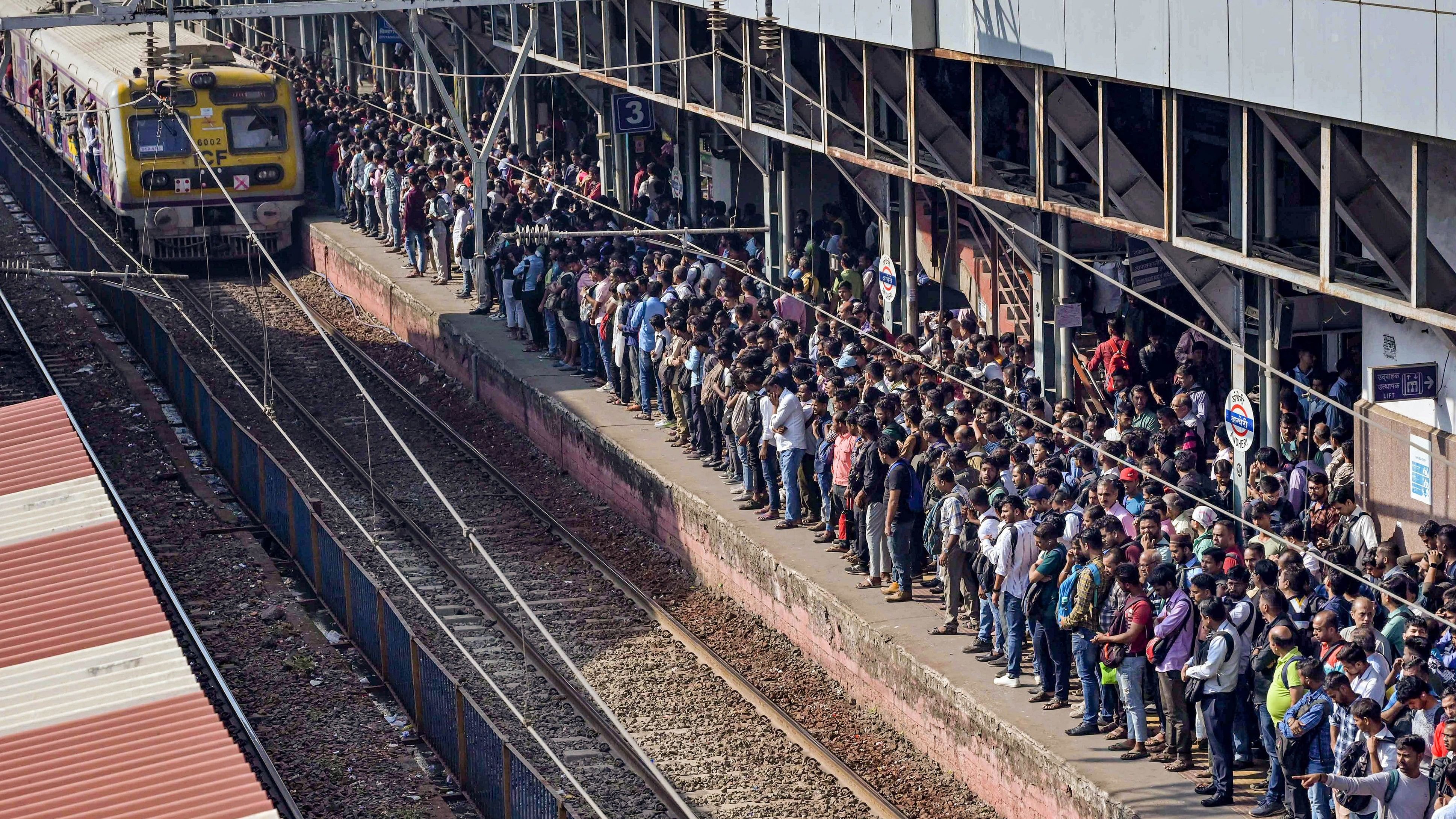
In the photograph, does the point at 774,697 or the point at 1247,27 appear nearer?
the point at 1247,27

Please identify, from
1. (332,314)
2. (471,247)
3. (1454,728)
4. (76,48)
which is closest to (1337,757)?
(1454,728)

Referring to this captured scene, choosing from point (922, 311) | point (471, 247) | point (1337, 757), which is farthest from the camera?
point (471, 247)

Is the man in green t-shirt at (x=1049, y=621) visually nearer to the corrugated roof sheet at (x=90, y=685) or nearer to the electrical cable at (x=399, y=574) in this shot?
the electrical cable at (x=399, y=574)

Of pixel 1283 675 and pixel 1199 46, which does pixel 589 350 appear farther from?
pixel 1283 675

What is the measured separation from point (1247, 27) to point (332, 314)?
17.6 metres

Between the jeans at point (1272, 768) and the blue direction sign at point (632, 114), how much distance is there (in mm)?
16831

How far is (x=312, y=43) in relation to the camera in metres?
43.8

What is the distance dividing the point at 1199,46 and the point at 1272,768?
207 inches

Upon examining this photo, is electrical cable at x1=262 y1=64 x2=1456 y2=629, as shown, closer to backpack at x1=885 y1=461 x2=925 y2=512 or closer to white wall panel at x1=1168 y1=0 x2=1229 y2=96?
backpack at x1=885 y1=461 x2=925 y2=512

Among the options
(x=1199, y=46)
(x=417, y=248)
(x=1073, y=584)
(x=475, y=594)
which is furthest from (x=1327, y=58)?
(x=417, y=248)

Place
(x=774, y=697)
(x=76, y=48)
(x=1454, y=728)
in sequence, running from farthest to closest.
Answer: (x=76, y=48) < (x=774, y=697) < (x=1454, y=728)

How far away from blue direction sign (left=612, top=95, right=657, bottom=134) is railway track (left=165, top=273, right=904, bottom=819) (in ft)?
15.2

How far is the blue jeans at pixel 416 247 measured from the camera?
28.0 m

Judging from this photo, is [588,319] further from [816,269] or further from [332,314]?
[332,314]
